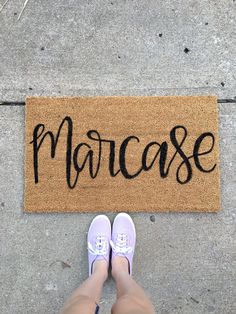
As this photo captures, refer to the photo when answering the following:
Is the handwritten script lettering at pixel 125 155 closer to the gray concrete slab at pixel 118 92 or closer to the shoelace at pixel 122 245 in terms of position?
the gray concrete slab at pixel 118 92

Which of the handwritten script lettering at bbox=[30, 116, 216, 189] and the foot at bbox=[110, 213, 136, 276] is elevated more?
the handwritten script lettering at bbox=[30, 116, 216, 189]

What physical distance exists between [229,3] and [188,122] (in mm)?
548

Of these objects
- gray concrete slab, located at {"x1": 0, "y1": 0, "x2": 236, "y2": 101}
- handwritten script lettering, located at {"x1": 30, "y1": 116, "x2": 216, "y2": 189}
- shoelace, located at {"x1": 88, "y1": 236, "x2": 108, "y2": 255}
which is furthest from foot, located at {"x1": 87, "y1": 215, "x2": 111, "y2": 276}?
gray concrete slab, located at {"x1": 0, "y1": 0, "x2": 236, "y2": 101}

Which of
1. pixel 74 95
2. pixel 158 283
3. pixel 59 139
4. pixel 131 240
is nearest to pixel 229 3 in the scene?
pixel 74 95

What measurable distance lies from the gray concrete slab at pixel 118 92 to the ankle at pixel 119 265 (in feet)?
0.27

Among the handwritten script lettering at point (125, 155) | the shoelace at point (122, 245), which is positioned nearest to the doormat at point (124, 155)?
the handwritten script lettering at point (125, 155)

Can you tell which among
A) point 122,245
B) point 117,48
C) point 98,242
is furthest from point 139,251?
point 117,48

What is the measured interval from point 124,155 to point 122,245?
38cm

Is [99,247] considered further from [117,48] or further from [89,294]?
[117,48]

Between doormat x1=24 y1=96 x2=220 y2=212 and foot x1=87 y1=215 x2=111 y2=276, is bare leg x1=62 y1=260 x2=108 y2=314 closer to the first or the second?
foot x1=87 y1=215 x2=111 y2=276

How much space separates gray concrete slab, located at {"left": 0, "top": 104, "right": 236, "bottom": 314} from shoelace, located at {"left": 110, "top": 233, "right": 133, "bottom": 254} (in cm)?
6

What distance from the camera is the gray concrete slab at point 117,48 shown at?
195cm

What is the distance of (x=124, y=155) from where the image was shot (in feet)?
6.32

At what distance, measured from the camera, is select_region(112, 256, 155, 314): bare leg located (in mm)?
1442
